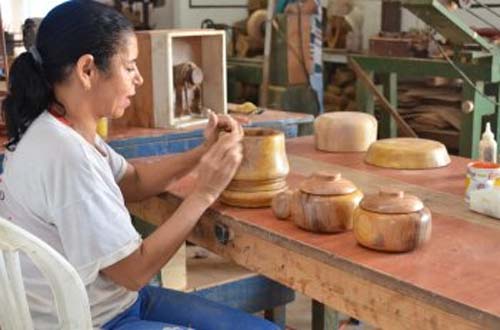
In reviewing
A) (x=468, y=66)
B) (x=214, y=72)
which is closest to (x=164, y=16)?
(x=468, y=66)

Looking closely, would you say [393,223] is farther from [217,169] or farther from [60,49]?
[60,49]

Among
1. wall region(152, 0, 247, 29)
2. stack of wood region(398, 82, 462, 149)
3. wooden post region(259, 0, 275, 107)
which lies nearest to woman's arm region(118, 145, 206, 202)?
wooden post region(259, 0, 275, 107)

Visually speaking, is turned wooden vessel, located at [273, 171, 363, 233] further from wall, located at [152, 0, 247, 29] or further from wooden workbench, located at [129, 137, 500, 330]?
wall, located at [152, 0, 247, 29]

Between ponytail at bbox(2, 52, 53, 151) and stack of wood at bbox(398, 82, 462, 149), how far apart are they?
3.13 metres

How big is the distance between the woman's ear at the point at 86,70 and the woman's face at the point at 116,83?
0.02 metres

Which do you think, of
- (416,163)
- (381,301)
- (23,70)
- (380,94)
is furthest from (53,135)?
(380,94)

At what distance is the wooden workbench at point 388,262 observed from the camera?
3.32 feet

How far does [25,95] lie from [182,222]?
406 mm

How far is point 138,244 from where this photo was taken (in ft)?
4.25

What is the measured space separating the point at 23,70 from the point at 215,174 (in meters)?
0.44

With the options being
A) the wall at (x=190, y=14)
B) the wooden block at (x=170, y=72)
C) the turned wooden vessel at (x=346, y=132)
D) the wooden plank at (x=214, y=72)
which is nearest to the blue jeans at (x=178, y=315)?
the turned wooden vessel at (x=346, y=132)

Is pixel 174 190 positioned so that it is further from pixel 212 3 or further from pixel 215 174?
pixel 212 3

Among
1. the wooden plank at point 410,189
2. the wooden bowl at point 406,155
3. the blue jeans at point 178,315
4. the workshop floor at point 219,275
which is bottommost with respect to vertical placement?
the workshop floor at point 219,275

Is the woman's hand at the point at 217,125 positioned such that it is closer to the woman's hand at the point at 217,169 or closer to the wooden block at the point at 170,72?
the woman's hand at the point at 217,169
